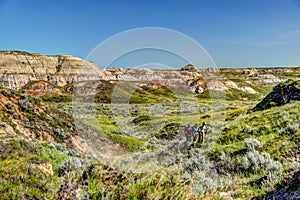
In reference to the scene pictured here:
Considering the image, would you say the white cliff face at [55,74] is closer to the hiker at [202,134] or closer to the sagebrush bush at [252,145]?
the hiker at [202,134]

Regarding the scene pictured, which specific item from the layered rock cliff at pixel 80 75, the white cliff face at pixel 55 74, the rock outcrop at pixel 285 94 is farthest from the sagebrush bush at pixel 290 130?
the white cliff face at pixel 55 74

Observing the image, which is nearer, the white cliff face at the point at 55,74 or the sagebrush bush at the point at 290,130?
the sagebrush bush at the point at 290,130

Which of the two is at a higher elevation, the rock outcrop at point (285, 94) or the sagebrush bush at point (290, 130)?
the rock outcrop at point (285, 94)

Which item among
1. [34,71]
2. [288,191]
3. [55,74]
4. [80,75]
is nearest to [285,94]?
[288,191]

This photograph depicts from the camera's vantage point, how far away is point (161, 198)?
14.4ft

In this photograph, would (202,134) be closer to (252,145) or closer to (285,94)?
(252,145)

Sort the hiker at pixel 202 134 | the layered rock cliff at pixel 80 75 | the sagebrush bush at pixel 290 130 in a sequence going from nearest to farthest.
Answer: the sagebrush bush at pixel 290 130, the hiker at pixel 202 134, the layered rock cliff at pixel 80 75

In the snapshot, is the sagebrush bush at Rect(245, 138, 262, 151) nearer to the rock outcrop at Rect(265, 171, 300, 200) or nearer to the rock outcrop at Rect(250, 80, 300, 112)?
the rock outcrop at Rect(265, 171, 300, 200)

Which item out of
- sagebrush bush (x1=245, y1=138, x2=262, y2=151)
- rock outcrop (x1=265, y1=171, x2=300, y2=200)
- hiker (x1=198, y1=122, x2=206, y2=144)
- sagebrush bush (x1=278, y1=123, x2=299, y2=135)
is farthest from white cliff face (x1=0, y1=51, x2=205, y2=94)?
rock outcrop (x1=265, y1=171, x2=300, y2=200)

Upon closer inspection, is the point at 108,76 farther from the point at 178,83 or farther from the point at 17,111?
the point at 17,111

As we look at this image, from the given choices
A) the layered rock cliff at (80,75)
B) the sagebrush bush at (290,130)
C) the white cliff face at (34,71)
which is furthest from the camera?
the layered rock cliff at (80,75)

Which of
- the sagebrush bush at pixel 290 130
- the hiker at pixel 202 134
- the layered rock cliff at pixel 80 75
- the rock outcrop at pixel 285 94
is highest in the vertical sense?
the layered rock cliff at pixel 80 75

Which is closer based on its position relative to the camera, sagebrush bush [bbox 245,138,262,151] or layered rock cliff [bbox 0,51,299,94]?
sagebrush bush [bbox 245,138,262,151]

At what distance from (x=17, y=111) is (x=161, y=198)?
14.2 metres
